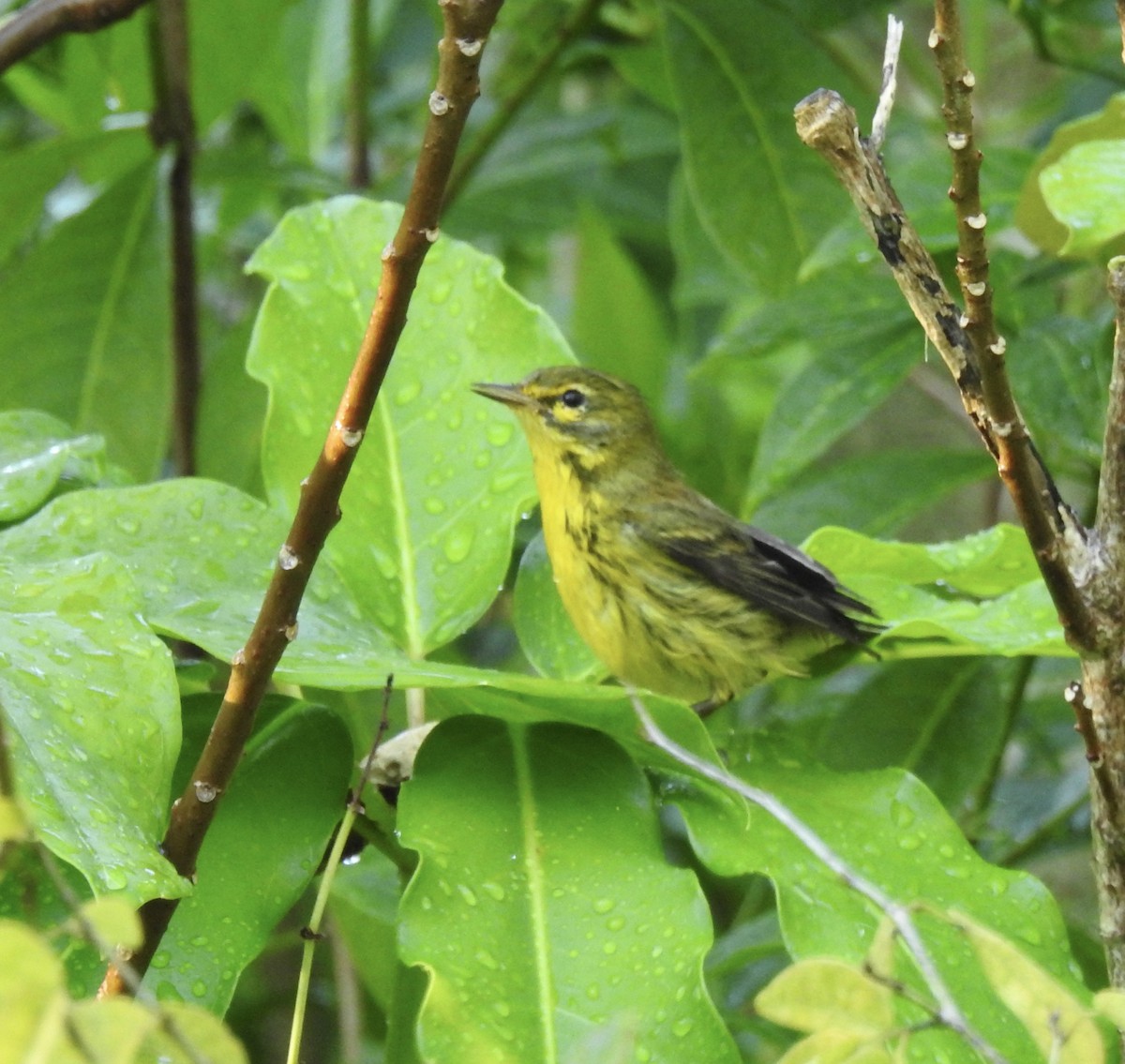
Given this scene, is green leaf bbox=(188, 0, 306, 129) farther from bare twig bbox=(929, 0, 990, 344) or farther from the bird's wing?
bare twig bbox=(929, 0, 990, 344)

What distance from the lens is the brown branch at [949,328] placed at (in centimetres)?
140

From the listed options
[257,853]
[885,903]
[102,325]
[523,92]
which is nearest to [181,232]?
[102,325]

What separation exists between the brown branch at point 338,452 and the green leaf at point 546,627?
2.89 feet

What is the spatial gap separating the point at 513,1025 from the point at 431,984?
89 millimetres

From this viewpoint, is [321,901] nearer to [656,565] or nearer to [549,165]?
[656,565]

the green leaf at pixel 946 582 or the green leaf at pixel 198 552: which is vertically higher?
the green leaf at pixel 198 552

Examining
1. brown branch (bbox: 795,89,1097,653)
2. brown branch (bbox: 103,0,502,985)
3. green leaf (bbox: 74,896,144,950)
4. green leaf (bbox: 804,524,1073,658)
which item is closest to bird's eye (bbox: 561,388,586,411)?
green leaf (bbox: 804,524,1073,658)

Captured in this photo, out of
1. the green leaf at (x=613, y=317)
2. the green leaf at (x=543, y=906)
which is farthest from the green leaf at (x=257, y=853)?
the green leaf at (x=613, y=317)

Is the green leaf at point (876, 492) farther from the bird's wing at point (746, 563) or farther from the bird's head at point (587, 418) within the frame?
the bird's head at point (587, 418)

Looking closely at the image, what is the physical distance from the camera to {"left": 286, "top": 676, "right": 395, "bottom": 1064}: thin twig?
1377 millimetres

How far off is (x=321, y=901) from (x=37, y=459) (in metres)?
0.83

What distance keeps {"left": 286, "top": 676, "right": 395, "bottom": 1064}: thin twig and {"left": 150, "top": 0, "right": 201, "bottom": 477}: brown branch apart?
1651mm

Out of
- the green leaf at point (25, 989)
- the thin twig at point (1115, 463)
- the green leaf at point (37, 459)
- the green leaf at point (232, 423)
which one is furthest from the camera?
the green leaf at point (232, 423)

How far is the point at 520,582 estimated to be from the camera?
2.34m
